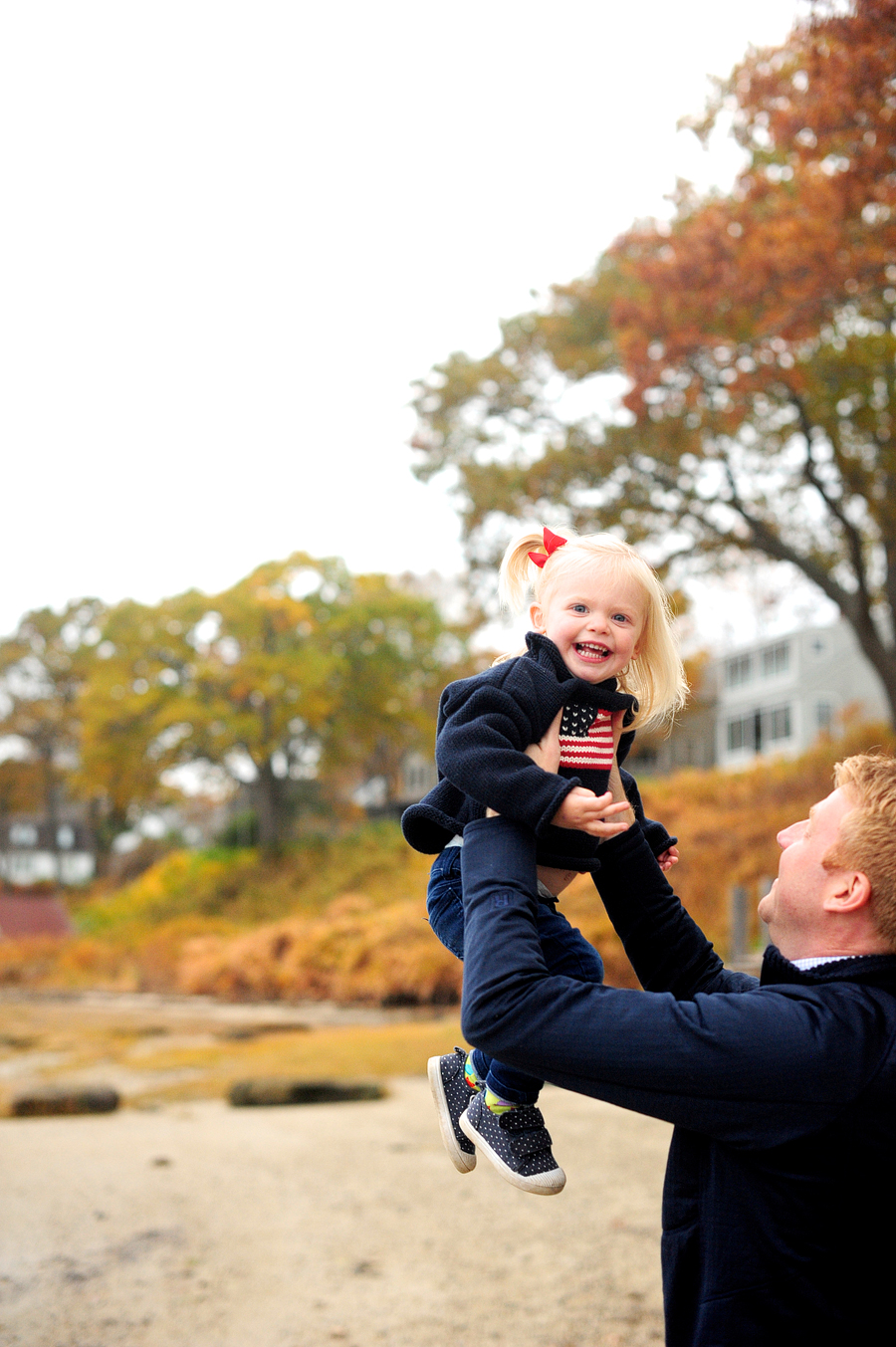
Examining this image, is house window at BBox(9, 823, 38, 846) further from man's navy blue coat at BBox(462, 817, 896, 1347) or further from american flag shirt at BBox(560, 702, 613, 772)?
man's navy blue coat at BBox(462, 817, 896, 1347)

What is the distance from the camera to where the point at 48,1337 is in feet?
15.8

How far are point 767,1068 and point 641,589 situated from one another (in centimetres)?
73

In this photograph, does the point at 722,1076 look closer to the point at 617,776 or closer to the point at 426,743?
the point at 617,776

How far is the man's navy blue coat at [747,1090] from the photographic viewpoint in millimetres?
1389

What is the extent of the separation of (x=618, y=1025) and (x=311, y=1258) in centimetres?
526

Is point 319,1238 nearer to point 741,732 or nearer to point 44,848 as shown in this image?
point 741,732

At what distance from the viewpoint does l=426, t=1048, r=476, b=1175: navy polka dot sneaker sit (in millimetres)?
1843

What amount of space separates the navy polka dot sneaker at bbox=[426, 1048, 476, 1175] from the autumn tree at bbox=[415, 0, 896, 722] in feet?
31.5

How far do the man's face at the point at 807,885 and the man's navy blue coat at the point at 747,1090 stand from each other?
0.20ft

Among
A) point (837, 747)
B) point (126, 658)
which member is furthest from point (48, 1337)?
point (126, 658)

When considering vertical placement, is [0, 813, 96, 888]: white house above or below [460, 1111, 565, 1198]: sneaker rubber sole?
below

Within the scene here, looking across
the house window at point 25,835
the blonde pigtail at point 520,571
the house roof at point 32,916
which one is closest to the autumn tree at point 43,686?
the house roof at point 32,916

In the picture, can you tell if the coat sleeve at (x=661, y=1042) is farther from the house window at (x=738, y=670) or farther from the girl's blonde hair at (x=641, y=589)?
the house window at (x=738, y=670)

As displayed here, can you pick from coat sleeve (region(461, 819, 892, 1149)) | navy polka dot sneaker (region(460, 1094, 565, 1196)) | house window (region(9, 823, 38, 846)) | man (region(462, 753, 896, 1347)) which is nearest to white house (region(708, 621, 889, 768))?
navy polka dot sneaker (region(460, 1094, 565, 1196))
